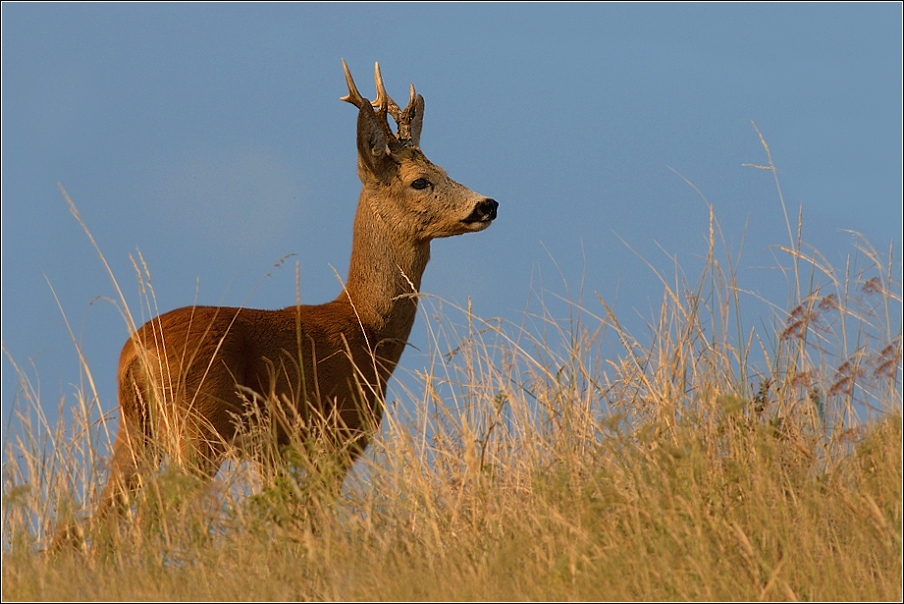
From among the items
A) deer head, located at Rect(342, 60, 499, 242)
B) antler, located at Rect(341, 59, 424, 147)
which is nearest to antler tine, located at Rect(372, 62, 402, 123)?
antler, located at Rect(341, 59, 424, 147)

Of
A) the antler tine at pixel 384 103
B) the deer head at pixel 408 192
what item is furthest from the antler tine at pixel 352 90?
the antler tine at pixel 384 103

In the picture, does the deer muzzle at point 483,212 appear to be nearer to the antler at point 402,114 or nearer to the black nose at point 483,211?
the black nose at point 483,211

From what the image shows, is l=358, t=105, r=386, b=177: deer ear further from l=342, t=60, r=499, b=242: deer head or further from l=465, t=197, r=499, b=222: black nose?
l=465, t=197, r=499, b=222: black nose

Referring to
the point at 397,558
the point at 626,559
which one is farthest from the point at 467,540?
the point at 626,559

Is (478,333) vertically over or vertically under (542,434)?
over

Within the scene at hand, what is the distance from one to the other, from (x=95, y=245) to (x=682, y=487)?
312cm

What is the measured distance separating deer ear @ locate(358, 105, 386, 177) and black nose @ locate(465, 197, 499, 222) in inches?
25.7

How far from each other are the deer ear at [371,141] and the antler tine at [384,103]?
2.04ft

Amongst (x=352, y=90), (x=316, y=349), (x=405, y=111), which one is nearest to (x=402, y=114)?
(x=405, y=111)

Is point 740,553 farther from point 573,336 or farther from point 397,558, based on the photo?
point 573,336

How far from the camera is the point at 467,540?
15.5 feet

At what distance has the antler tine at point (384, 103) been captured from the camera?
8.52 meters

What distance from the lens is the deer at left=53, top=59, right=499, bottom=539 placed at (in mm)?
6031

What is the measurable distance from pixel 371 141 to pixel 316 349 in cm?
155
